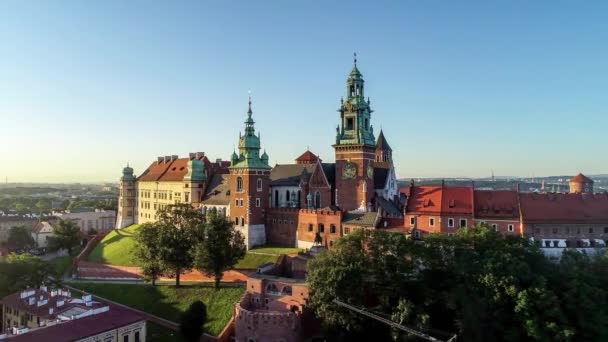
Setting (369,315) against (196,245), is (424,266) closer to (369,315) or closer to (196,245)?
(369,315)

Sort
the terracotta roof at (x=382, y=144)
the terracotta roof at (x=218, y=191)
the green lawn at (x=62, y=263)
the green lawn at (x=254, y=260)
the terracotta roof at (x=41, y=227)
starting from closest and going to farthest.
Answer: the green lawn at (x=254, y=260), the green lawn at (x=62, y=263), the terracotta roof at (x=218, y=191), the terracotta roof at (x=41, y=227), the terracotta roof at (x=382, y=144)

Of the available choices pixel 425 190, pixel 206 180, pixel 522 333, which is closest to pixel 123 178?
pixel 206 180

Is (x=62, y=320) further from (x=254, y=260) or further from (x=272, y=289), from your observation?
(x=254, y=260)

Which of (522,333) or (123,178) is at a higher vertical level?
(123,178)

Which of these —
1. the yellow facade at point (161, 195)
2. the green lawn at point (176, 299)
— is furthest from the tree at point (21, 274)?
the yellow facade at point (161, 195)

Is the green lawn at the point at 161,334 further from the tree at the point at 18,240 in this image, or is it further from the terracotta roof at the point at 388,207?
the tree at the point at 18,240

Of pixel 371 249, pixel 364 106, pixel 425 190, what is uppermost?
pixel 364 106
